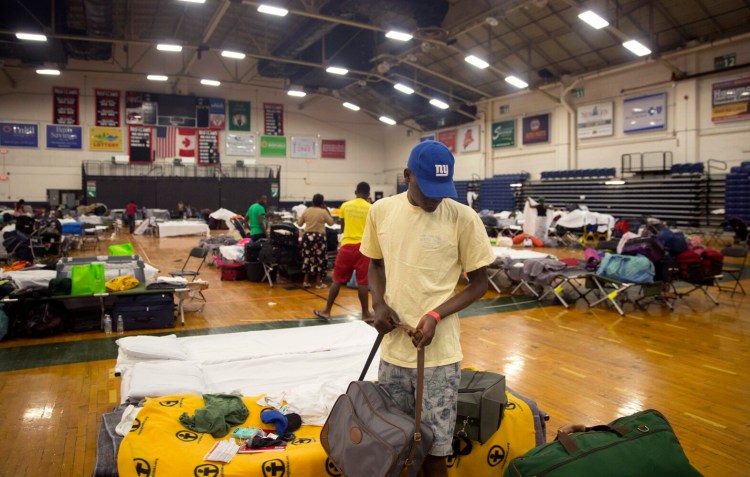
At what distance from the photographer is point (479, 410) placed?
2600 mm

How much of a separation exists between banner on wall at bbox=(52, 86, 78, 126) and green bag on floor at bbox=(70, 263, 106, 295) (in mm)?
24114

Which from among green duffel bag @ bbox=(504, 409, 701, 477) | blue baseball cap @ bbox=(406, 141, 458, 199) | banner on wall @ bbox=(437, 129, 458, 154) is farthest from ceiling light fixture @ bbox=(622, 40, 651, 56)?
blue baseball cap @ bbox=(406, 141, 458, 199)

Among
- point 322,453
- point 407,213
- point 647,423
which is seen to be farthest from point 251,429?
point 647,423

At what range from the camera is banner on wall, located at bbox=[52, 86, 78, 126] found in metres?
25.9

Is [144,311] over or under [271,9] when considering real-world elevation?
under

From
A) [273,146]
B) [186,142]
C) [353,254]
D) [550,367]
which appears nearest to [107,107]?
[186,142]

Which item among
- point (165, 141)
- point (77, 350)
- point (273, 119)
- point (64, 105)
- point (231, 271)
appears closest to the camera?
point (77, 350)

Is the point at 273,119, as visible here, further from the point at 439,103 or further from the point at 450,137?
the point at 439,103

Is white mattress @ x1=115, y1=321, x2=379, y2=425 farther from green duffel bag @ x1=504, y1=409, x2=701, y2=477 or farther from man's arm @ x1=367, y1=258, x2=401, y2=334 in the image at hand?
green duffel bag @ x1=504, y1=409, x2=701, y2=477

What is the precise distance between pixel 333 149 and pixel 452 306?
102 feet

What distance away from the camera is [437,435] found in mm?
2039

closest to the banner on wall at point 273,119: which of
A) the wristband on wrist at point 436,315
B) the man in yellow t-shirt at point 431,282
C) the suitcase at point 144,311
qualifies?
the suitcase at point 144,311

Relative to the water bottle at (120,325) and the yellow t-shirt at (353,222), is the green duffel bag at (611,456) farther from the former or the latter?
the water bottle at (120,325)

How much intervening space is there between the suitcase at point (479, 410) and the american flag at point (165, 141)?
28.2m
